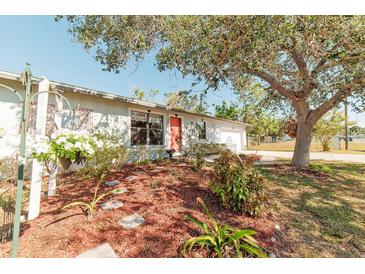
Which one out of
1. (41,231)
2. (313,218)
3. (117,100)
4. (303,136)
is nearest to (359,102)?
(303,136)

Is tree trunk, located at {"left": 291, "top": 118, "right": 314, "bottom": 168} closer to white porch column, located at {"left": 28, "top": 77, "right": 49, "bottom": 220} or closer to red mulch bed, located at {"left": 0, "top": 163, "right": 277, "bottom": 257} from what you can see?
red mulch bed, located at {"left": 0, "top": 163, "right": 277, "bottom": 257}

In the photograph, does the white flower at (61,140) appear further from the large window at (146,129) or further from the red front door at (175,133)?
the red front door at (175,133)

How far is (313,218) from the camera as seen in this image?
12.4ft

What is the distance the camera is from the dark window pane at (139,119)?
9.24m

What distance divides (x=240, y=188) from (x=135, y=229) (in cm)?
194

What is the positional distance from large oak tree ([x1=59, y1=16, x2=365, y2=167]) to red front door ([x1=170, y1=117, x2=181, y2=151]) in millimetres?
4870

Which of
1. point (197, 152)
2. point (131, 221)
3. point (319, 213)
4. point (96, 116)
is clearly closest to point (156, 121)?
point (96, 116)

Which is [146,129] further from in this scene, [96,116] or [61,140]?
[61,140]

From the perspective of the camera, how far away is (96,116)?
757 centimetres

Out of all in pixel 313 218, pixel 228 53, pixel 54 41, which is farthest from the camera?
pixel 54 41

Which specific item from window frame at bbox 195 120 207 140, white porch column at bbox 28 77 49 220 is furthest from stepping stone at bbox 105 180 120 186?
window frame at bbox 195 120 207 140

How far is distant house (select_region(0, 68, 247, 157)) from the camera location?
5.51 m
